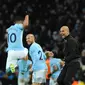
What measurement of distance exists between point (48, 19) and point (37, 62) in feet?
29.2

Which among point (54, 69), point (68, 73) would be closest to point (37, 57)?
point (54, 69)

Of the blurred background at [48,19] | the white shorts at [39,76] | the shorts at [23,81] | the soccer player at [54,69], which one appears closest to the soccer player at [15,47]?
the white shorts at [39,76]

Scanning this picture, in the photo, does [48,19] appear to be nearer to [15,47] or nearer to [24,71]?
[24,71]

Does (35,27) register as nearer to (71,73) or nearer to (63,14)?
(63,14)

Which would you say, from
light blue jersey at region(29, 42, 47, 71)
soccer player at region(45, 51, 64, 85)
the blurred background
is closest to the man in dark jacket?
light blue jersey at region(29, 42, 47, 71)

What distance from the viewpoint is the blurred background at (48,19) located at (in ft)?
62.9

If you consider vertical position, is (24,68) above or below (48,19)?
below

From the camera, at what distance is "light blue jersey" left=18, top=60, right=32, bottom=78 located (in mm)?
13734

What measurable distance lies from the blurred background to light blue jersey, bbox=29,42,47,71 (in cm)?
473

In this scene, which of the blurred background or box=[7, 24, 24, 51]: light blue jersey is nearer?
box=[7, 24, 24, 51]: light blue jersey

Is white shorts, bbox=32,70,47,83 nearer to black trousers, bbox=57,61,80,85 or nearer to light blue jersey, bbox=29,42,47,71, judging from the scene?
light blue jersey, bbox=29,42,47,71

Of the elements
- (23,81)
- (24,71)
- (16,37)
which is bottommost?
(23,81)

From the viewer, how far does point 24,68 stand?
13797 mm

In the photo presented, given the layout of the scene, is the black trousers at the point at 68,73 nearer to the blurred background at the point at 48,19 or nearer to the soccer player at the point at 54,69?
the soccer player at the point at 54,69
